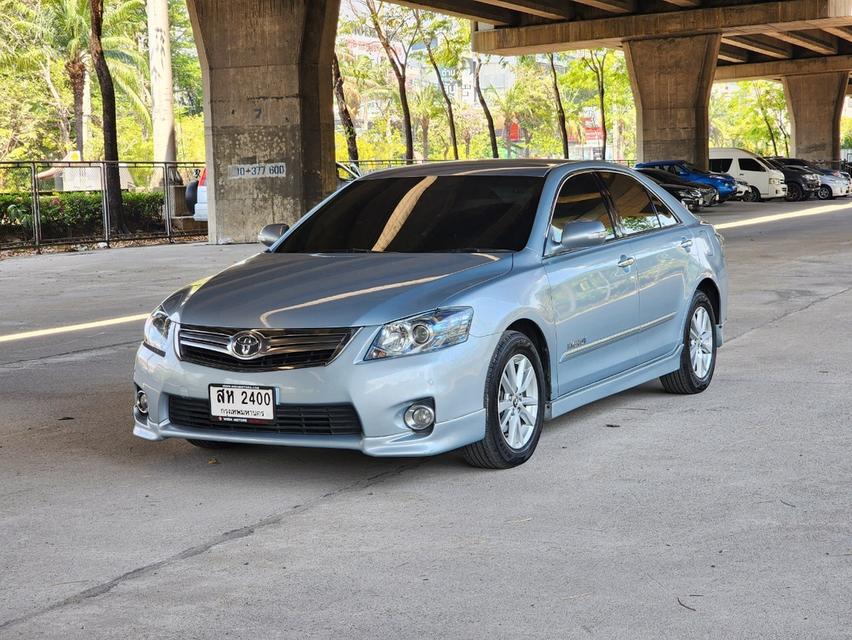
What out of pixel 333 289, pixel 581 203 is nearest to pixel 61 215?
pixel 581 203

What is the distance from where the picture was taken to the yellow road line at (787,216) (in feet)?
101

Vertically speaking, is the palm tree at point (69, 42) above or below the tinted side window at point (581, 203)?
above

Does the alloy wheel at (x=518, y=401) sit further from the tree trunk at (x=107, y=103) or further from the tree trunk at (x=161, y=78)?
the tree trunk at (x=161, y=78)

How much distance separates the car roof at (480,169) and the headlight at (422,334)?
162cm

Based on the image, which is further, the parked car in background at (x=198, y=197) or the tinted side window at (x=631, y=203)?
the parked car in background at (x=198, y=197)

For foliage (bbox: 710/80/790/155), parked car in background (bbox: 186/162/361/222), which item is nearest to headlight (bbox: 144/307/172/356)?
parked car in background (bbox: 186/162/361/222)

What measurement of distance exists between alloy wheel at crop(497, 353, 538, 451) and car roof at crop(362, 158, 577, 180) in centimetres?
138

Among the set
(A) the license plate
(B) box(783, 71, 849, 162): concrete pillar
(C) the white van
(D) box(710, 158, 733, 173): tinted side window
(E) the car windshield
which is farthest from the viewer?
(B) box(783, 71, 849, 162): concrete pillar

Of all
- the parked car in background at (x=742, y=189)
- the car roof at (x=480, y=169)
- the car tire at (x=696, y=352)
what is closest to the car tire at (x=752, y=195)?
the parked car in background at (x=742, y=189)

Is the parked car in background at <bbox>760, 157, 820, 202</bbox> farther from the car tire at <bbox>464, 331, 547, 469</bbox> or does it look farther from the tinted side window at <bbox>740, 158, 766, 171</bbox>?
the car tire at <bbox>464, 331, 547, 469</bbox>

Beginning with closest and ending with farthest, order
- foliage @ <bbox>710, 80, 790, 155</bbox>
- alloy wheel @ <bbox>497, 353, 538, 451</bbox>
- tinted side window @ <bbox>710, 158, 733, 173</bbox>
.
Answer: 1. alloy wheel @ <bbox>497, 353, 538, 451</bbox>
2. tinted side window @ <bbox>710, 158, 733, 173</bbox>
3. foliage @ <bbox>710, 80, 790, 155</bbox>

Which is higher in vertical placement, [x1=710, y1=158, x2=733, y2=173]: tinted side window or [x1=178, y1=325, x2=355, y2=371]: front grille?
[x1=710, y1=158, x2=733, y2=173]: tinted side window

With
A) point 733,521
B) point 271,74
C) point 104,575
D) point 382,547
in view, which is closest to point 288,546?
point 382,547

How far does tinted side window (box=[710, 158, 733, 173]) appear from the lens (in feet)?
152
